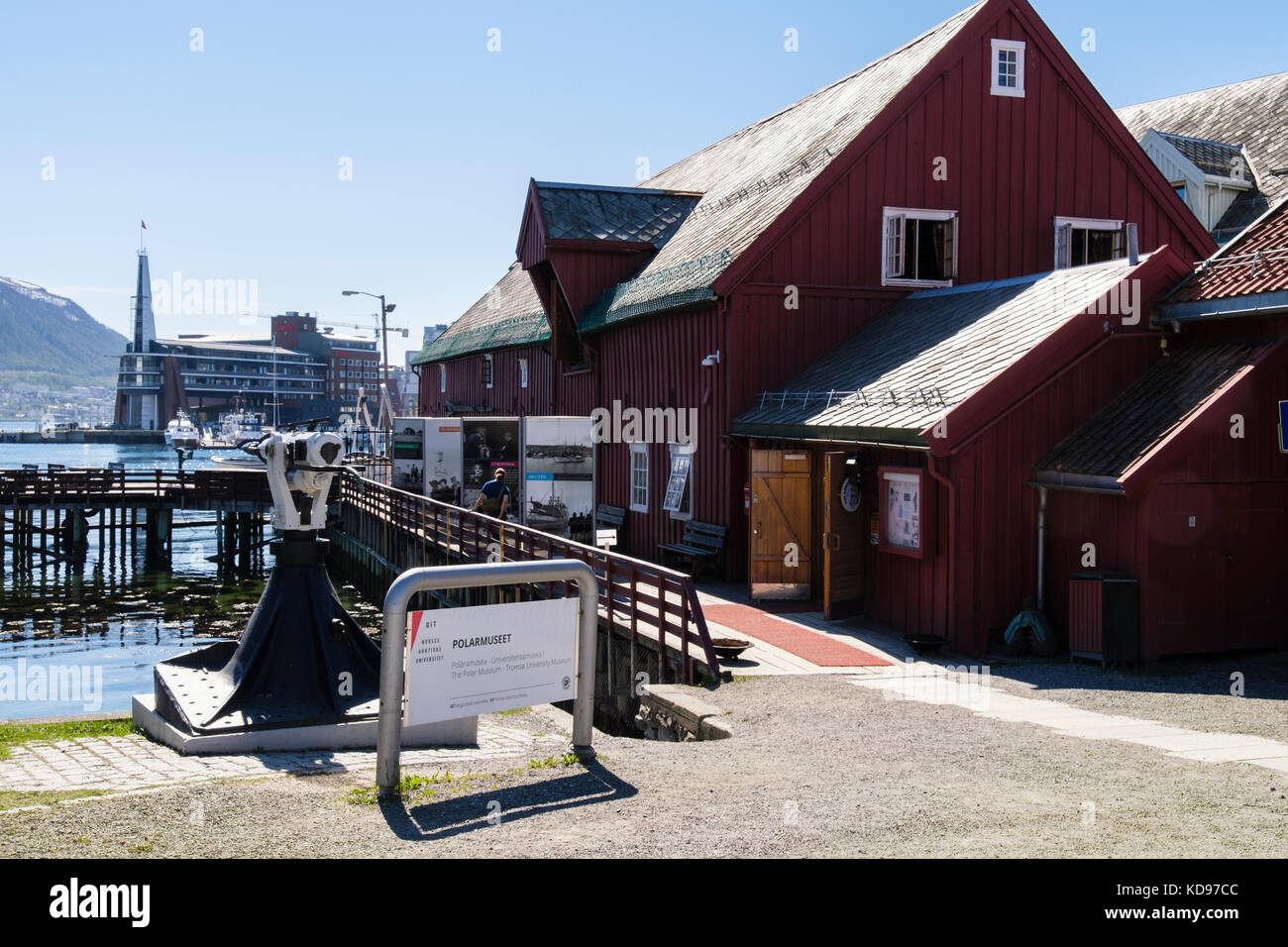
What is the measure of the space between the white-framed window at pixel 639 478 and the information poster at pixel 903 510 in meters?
8.97

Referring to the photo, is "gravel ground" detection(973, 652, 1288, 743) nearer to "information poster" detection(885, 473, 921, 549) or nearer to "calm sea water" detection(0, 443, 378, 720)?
"information poster" detection(885, 473, 921, 549)

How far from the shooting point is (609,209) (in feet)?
88.5

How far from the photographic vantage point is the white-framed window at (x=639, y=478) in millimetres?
23859

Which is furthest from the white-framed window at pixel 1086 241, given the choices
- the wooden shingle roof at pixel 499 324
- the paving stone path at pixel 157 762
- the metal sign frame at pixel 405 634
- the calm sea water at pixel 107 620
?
the calm sea water at pixel 107 620

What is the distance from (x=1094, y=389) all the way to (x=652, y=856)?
1053 cm

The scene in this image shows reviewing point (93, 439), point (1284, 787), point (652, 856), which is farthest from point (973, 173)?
point (93, 439)

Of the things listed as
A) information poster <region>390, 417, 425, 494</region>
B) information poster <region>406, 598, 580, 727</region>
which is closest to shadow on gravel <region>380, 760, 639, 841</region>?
information poster <region>406, 598, 580, 727</region>

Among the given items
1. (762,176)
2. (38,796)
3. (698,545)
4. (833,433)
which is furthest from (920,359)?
(38,796)

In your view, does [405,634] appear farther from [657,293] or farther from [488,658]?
[657,293]

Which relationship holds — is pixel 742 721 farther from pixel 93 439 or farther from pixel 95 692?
pixel 93 439

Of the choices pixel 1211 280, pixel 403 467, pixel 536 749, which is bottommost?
pixel 536 749

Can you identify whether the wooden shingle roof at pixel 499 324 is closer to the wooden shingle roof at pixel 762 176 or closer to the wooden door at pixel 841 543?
the wooden shingle roof at pixel 762 176

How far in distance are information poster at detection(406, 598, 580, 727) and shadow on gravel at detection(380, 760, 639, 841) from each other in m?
0.57
